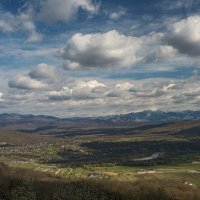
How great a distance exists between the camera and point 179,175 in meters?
190

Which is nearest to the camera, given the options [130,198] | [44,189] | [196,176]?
[44,189]

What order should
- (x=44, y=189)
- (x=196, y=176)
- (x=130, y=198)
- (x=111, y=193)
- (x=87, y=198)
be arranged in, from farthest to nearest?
1. (x=196, y=176)
2. (x=111, y=193)
3. (x=130, y=198)
4. (x=44, y=189)
5. (x=87, y=198)

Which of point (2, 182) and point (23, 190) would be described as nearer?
point (23, 190)

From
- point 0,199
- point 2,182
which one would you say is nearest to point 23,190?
point 0,199

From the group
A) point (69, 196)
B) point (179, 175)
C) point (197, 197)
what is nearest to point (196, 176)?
point (179, 175)

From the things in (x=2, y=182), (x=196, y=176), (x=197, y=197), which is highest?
(x=2, y=182)

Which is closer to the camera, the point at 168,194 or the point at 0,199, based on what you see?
the point at 0,199

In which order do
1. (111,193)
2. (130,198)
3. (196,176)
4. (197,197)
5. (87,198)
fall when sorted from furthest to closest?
(196,176)
(197,197)
(111,193)
(130,198)
(87,198)

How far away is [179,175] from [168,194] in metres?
135

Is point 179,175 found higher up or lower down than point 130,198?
lower down

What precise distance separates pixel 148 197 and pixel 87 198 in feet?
48.9

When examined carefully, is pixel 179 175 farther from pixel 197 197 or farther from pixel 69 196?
pixel 69 196

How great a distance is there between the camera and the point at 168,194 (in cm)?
5891

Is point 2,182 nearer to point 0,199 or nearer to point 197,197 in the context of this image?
point 0,199
